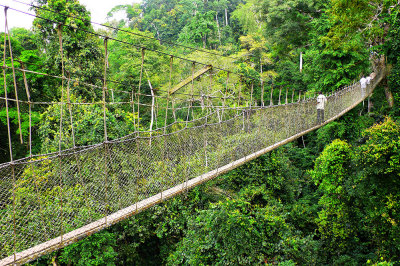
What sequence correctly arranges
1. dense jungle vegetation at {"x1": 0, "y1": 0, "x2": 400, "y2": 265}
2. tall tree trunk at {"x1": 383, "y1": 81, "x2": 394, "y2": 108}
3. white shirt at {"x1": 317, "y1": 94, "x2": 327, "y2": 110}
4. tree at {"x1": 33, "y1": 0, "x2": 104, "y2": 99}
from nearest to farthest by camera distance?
dense jungle vegetation at {"x1": 0, "y1": 0, "x2": 400, "y2": 265} < white shirt at {"x1": 317, "y1": 94, "x2": 327, "y2": 110} < tree at {"x1": 33, "y1": 0, "x2": 104, "y2": 99} < tall tree trunk at {"x1": 383, "y1": 81, "x2": 394, "y2": 108}

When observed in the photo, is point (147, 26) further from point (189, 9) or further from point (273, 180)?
point (273, 180)

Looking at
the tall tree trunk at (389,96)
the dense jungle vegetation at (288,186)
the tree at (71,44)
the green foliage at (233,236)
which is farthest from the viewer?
the tall tree trunk at (389,96)

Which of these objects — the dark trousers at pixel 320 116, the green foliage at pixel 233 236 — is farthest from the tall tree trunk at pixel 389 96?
the green foliage at pixel 233 236

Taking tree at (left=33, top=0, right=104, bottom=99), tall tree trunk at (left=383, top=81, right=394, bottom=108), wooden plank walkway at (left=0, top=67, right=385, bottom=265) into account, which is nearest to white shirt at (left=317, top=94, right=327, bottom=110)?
wooden plank walkway at (left=0, top=67, right=385, bottom=265)

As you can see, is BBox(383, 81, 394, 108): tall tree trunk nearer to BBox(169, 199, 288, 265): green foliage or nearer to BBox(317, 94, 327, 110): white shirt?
BBox(317, 94, 327, 110): white shirt

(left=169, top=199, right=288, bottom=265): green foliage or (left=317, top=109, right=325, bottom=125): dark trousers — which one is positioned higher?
(left=317, top=109, right=325, bottom=125): dark trousers

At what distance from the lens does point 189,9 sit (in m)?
19.3

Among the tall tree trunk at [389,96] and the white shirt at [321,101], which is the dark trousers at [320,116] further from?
the tall tree trunk at [389,96]

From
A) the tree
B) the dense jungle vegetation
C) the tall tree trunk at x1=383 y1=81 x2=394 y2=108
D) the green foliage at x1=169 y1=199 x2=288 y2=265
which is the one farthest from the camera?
the tall tree trunk at x1=383 y1=81 x2=394 y2=108

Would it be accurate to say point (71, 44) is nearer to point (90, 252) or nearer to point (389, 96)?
point (90, 252)

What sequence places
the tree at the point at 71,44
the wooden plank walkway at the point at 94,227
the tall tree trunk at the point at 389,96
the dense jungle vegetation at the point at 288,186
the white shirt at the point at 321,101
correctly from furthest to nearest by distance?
the tall tree trunk at the point at 389,96 → the tree at the point at 71,44 → the white shirt at the point at 321,101 → the dense jungle vegetation at the point at 288,186 → the wooden plank walkway at the point at 94,227

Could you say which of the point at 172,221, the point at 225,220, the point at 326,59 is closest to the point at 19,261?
the point at 225,220

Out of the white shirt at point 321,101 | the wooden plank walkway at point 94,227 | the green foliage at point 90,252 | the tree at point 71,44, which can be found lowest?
the green foliage at point 90,252

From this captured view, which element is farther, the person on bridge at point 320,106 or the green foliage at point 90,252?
the person on bridge at point 320,106
